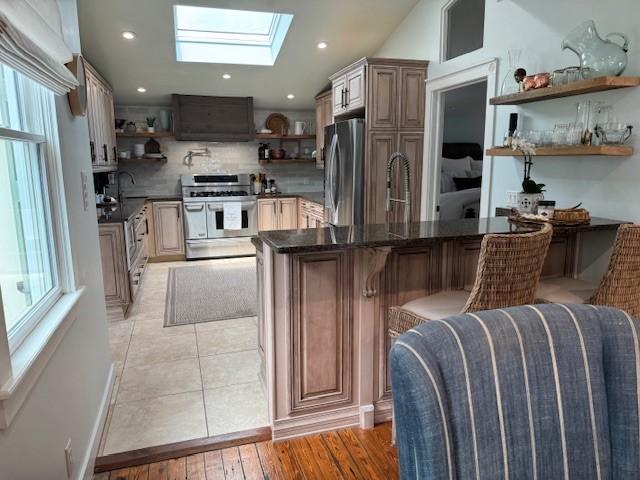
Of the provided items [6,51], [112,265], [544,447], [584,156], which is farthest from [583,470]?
[112,265]

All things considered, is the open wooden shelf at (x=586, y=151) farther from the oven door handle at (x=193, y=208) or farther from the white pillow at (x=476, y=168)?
the oven door handle at (x=193, y=208)

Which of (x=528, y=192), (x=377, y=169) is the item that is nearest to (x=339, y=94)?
(x=377, y=169)

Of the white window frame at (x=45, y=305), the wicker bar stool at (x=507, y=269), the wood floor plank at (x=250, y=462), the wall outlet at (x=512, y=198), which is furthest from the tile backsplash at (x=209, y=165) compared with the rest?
the wicker bar stool at (x=507, y=269)

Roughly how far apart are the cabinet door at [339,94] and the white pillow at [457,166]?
8.22 feet

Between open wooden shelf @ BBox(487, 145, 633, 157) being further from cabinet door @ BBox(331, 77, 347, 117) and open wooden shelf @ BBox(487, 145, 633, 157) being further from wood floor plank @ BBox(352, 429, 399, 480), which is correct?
cabinet door @ BBox(331, 77, 347, 117)

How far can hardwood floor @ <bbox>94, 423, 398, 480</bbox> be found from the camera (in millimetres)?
1888

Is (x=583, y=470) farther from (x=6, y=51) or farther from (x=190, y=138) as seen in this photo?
(x=190, y=138)

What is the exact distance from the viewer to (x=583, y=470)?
88cm

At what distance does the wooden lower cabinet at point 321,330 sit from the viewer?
2.06 m

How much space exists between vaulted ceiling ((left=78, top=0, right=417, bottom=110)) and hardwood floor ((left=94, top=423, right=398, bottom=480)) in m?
3.58

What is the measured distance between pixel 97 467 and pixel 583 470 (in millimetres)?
1918

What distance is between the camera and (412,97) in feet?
13.2

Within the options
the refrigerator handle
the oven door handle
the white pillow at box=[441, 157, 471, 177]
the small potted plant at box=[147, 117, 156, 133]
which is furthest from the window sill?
the white pillow at box=[441, 157, 471, 177]

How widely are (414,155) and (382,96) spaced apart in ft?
2.04
